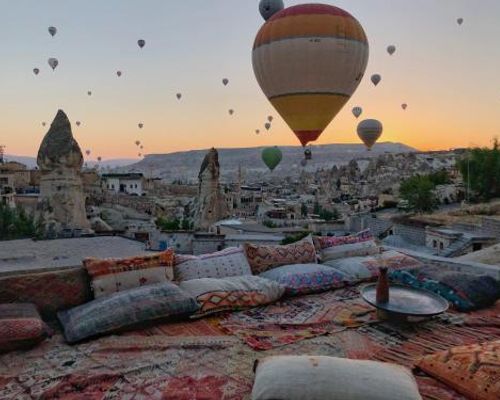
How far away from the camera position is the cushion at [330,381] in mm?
2010

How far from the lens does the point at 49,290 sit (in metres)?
3.54

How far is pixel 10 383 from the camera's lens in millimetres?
2465

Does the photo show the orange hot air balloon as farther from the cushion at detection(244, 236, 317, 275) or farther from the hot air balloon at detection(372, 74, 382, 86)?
the hot air balloon at detection(372, 74, 382, 86)

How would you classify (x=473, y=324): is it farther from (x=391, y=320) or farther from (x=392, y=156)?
(x=392, y=156)

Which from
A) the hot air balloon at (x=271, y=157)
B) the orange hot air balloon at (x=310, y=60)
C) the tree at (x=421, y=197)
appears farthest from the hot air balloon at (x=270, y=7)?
the tree at (x=421, y=197)

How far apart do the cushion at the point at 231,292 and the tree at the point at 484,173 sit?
2997 centimetres

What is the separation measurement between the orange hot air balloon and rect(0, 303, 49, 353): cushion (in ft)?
29.5

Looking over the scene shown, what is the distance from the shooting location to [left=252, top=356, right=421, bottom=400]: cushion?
2010 mm

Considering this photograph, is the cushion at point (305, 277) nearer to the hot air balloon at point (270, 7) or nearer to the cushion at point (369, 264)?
the cushion at point (369, 264)

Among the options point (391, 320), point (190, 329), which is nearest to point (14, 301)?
point (190, 329)

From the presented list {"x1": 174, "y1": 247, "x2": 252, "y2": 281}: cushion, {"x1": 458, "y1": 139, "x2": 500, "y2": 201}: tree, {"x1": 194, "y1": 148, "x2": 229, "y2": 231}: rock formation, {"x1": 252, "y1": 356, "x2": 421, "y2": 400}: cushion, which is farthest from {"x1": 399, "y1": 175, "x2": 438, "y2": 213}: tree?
{"x1": 252, "y1": 356, "x2": 421, "y2": 400}: cushion

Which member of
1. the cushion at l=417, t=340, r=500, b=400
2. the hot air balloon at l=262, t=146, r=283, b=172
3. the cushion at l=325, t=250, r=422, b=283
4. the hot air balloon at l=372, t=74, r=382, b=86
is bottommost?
the cushion at l=417, t=340, r=500, b=400

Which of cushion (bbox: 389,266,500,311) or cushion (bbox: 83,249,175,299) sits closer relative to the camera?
cushion (bbox: 83,249,175,299)

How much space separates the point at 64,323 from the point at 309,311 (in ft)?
6.21
